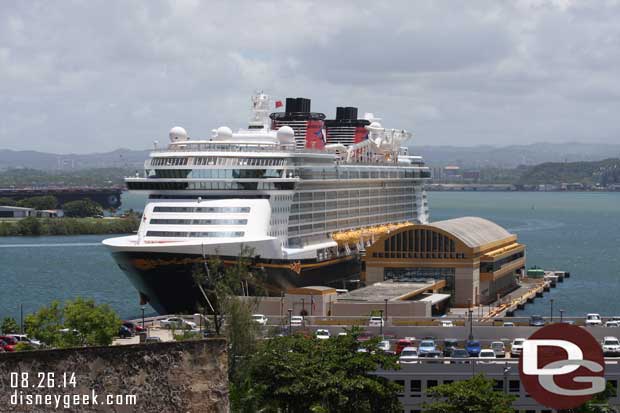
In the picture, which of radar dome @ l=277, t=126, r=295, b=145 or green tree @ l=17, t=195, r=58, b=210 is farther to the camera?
green tree @ l=17, t=195, r=58, b=210

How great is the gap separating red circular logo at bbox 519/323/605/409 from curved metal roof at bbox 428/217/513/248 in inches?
1403

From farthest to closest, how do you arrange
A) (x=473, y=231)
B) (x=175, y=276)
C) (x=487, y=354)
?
1. (x=473, y=231)
2. (x=175, y=276)
3. (x=487, y=354)

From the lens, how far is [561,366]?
21.3 metres

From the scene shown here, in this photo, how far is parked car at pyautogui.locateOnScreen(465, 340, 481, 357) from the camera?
121 ft

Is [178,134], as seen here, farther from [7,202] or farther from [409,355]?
[7,202]

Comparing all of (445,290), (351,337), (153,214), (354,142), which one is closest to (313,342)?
(351,337)

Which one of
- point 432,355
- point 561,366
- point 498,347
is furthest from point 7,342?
point 561,366

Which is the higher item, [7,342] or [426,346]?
[426,346]

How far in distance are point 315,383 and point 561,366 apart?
612 cm

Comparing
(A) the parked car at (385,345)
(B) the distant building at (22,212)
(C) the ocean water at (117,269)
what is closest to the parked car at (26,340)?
(A) the parked car at (385,345)

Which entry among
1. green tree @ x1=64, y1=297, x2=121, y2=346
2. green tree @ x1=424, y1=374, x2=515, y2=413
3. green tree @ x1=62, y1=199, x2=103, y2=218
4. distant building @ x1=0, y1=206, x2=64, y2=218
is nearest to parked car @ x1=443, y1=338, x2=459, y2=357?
green tree @ x1=64, y1=297, x2=121, y2=346

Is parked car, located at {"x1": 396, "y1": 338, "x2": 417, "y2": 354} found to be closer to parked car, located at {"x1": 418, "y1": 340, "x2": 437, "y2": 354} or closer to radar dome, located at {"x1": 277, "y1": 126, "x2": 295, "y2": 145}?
parked car, located at {"x1": 418, "y1": 340, "x2": 437, "y2": 354}

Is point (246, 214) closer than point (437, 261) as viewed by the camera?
Yes

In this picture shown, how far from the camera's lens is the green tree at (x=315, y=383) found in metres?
25.5
